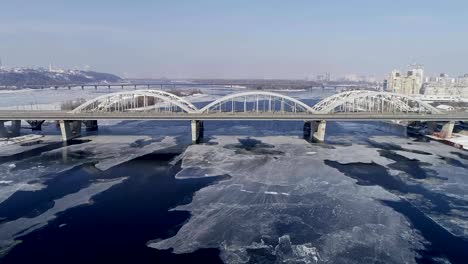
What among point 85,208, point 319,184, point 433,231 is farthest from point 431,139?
point 85,208

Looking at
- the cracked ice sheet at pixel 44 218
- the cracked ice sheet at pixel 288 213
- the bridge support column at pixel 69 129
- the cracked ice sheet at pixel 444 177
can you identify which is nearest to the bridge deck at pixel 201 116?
the bridge support column at pixel 69 129

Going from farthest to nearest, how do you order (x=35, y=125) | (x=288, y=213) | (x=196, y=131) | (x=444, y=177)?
(x=35, y=125) → (x=196, y=131) → (x=444, y=177) → (x=288, y=213)

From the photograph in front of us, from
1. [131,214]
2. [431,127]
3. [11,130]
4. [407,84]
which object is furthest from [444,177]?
[407,84]

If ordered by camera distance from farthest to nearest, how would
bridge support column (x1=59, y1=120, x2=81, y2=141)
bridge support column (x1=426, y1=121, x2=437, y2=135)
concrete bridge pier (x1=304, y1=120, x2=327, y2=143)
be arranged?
bridge support column (x1=426, y1=121, x2=437, y2=135), concrete bridge pier (x1=304, y1=120, x2=327, y2=143), bridge support column (x1=59, y1=120, x2=81, y2=141)

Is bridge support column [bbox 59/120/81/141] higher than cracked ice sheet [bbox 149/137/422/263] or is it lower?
higher

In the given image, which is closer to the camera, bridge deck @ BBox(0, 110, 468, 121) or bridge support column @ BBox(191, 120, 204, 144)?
bridge support column @ BBox(191, 120, 204, 144)

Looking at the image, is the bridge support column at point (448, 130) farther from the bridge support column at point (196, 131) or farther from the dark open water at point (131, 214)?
the bridge support column at point (196, 131)

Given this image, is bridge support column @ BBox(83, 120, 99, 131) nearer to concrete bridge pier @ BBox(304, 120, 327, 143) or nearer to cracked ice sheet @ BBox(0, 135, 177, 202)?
cracked ice sheet @ BBox(0, 135, 177, 202)

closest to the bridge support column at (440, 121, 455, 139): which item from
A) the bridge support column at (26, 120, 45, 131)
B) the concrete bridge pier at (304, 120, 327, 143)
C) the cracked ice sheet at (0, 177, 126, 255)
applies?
the concrete bridge pier at (304, 120, 327, 143)

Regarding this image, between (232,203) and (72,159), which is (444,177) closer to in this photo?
(232,203)
